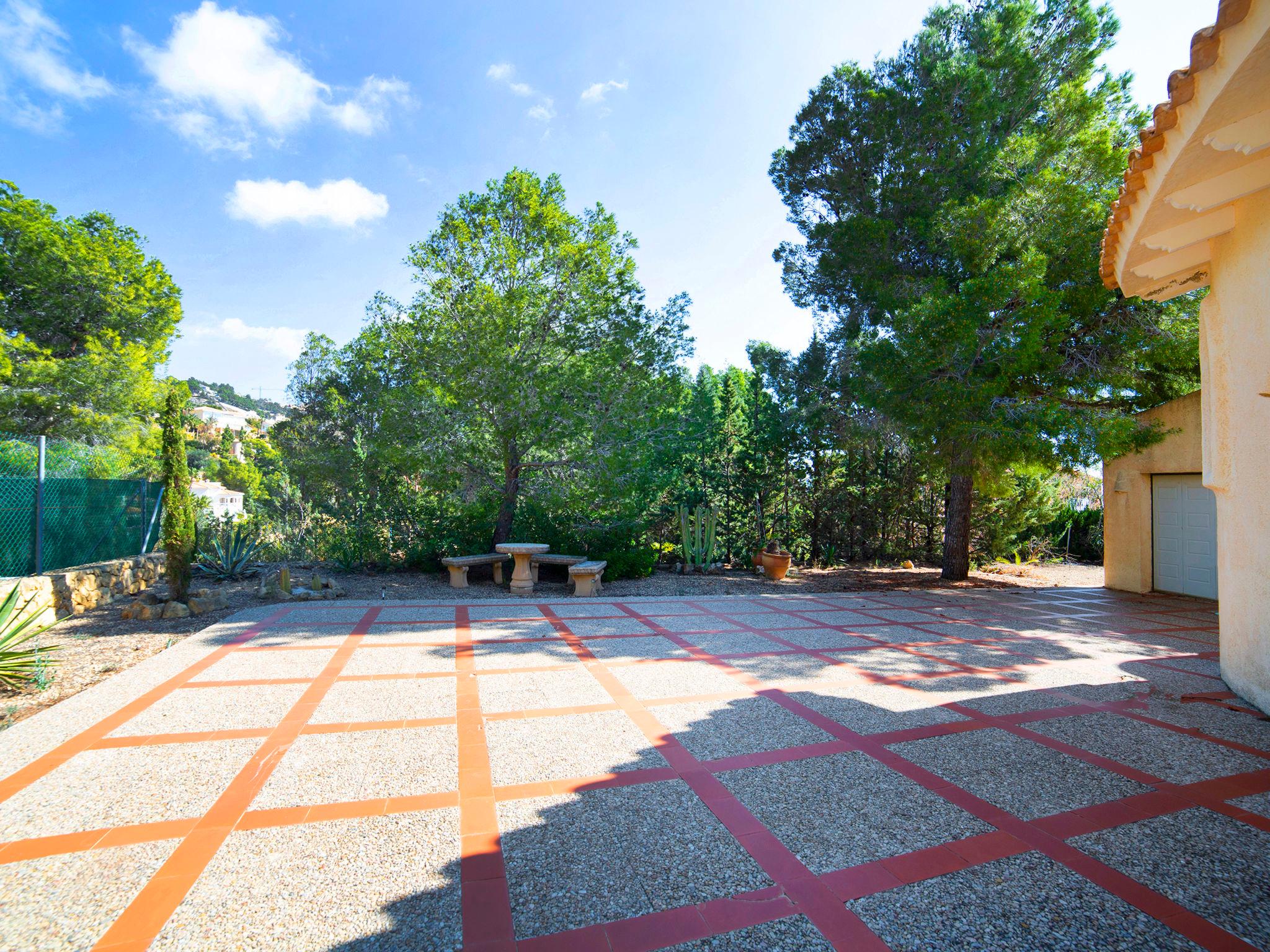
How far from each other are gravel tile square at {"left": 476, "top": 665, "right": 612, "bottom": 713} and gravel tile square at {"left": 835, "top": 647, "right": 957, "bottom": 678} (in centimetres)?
252

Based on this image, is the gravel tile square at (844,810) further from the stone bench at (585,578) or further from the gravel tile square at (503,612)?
the stone bench at (585,578)

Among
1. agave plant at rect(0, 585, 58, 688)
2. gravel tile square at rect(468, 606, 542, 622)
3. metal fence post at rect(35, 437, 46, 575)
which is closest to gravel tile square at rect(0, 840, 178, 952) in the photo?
agave plant at rect(0, 585, 58, 688)

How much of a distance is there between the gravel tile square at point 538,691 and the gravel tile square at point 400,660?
0.59 m

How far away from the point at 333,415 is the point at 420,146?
8701mm

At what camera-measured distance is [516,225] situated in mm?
10000

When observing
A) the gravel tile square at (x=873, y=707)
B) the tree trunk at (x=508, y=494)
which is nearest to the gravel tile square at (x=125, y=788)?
the gravel tile square at (x=873, y=707)

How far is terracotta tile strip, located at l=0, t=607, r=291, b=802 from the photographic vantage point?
2.96 metres

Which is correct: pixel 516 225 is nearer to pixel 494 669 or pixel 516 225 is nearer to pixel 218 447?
pixel 494 669

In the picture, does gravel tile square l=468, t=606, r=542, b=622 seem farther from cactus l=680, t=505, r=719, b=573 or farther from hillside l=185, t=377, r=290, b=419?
hillside l=185, t=377, r=290, b=419

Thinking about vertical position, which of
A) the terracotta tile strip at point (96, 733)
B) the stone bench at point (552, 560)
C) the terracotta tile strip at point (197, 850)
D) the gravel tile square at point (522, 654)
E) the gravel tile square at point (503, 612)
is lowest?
the terracotta tile strip at point (96, 733)

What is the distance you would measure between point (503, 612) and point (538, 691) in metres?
3.31

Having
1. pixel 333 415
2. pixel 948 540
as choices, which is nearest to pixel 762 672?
pixel 948 540

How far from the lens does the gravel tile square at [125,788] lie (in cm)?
260

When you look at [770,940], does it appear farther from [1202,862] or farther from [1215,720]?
[1215,720]
